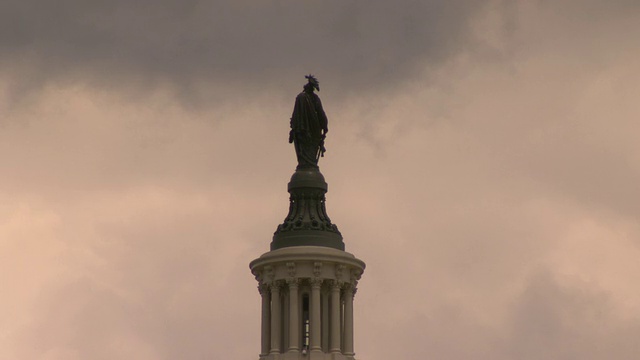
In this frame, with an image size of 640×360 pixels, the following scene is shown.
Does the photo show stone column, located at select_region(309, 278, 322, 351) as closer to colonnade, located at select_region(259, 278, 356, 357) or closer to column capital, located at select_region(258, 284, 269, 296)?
colonnade, located at select_region(259, 278, 356, 357)

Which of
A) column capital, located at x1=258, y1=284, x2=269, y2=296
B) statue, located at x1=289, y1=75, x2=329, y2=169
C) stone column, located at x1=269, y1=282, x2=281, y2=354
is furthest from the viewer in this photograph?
statue, located at x1=289, y1=75, x2=329, y2=169

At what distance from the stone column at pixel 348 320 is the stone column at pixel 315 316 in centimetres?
146

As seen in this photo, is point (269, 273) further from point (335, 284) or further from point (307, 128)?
point (307, 128)

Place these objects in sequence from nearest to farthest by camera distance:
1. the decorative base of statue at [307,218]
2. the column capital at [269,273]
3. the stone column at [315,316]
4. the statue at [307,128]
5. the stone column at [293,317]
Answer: the stone column at [315,316] → the stone column at [293,317] → the column capital at [269,273] → the decorative base of statue at [307,218] → the statue at [307,128]

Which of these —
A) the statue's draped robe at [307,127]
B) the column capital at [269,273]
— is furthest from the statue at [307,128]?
the column capital at [269,273]

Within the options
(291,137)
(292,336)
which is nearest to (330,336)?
(292,336)

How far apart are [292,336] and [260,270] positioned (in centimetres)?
379

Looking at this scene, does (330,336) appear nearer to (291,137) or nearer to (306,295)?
(306,295)

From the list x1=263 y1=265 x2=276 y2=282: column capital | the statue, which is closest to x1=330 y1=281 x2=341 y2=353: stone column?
x1=263 y1=265 x2=276 y2=282: column capital

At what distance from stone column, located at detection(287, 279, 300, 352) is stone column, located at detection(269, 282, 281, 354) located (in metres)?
0.85

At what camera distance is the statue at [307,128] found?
11906 centimetres

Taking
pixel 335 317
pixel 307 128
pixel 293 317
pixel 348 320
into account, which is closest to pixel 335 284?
pixel 335 317

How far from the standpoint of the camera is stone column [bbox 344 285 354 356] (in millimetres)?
116375

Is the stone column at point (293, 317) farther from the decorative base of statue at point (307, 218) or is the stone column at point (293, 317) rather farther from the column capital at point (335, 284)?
the decorative base of statue at point (307, 218)
